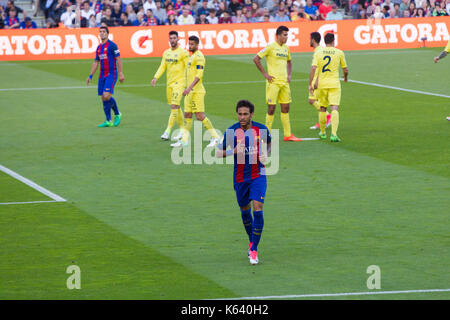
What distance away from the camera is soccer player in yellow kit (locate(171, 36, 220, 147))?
59.1 ft

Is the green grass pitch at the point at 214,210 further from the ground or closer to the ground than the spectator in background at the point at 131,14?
closer to the ground

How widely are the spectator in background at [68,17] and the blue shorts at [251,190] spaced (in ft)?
103

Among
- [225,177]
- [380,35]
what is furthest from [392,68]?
[225,177]

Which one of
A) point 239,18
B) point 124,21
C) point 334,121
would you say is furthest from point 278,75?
point 239,18

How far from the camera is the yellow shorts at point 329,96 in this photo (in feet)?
61.4

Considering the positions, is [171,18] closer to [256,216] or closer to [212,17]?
[212,17]

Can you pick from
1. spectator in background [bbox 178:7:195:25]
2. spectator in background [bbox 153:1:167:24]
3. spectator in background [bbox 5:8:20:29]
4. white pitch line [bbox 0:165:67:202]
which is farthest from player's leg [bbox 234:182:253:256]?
spectator in background [bbox 153:1:167:24]

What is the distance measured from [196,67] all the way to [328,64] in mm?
2895

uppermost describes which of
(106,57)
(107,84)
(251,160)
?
(106,57)

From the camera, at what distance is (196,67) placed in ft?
59.4

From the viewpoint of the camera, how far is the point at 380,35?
42.8 metres

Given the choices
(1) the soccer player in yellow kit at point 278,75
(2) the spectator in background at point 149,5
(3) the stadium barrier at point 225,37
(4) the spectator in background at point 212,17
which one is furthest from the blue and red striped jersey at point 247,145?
(2) the spectator in background at point 149,5

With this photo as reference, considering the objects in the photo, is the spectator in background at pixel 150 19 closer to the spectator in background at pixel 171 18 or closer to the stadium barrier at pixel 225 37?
the spectator in background at pixel 171 18
